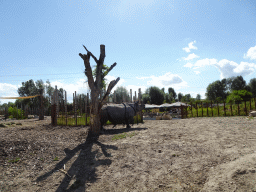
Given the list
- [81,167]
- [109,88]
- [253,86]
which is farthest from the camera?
[253,86]

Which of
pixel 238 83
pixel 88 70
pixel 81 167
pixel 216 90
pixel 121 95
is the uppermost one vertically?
pixel 238 83

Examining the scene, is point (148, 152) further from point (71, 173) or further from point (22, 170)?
point (22, 170)

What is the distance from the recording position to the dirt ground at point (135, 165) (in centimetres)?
331

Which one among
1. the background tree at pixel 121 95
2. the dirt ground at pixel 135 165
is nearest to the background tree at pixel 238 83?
the background tree at pixel 121 95

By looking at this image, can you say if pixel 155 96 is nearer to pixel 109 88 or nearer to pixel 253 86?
pixel 253 86

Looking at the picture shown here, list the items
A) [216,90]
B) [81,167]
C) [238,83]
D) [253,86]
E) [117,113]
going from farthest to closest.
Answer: [216,90], [238,83], [253,86], [117,113], [81,167]

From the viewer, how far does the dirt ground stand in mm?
3314

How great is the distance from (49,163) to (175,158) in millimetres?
3216

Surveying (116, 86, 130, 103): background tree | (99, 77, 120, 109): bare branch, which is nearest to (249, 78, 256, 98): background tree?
(116, 86, 130, 103): background tree

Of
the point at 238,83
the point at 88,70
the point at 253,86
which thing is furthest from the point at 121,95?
the point at 238,83

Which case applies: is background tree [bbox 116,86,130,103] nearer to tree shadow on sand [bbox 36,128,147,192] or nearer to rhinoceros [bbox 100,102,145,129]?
rhinoceros [bbox 100,102,145,129]

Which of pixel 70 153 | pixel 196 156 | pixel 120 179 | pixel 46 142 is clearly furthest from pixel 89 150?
pixel 196 156

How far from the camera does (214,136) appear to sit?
5961 mm

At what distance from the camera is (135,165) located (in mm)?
4180
